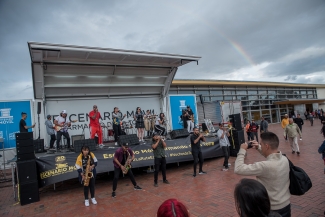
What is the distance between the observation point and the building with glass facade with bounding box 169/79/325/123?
24.2m

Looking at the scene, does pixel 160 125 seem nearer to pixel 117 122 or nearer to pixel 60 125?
pixel 117 122

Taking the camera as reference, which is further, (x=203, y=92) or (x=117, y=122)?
(x=203, y=92)

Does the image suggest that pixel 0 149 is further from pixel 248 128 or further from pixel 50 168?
pixel 248 128

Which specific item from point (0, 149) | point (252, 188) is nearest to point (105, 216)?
point (252, 188)

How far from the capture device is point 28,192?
21.1 ft

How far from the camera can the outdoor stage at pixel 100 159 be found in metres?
6.92

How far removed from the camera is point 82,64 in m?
9.18

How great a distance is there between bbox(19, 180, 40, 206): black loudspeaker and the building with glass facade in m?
16.4

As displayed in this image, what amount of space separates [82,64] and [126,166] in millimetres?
5016

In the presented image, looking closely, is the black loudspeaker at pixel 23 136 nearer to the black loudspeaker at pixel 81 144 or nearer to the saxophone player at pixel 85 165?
the black loudspeaker at pixel 81 144

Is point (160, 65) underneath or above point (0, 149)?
above

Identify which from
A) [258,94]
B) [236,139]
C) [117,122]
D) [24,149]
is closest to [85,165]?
[24,149]

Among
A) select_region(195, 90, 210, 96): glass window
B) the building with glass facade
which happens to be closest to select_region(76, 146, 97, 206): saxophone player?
the building with glass facade

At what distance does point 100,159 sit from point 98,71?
4.19 m
